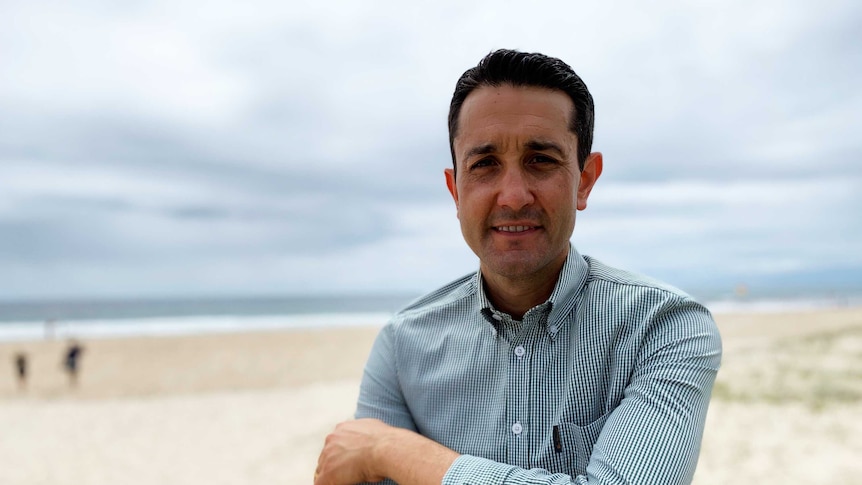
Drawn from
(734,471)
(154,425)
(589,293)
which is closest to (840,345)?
(734,471)

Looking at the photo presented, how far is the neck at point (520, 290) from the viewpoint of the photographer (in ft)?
6.63

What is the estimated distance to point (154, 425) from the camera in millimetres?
13336

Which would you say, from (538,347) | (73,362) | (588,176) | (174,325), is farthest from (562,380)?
(174,325)

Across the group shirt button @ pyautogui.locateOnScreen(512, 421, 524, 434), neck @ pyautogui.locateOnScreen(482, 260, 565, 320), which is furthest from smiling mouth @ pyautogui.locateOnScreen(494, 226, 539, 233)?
shirt button @ pyautogui.locateOnScreen(512, 421, 524, 434)

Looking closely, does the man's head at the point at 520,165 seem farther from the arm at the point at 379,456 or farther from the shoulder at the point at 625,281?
the arm at the point at 379,456

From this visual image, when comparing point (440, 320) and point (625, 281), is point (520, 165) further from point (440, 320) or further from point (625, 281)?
point (440, 320)

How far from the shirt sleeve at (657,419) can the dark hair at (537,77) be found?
56 cm

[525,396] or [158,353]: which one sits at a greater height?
[525,396]

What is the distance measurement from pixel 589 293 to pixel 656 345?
0.26 m

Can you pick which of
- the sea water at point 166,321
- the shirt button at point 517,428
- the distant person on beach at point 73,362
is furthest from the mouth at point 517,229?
the sea water at point 166,321

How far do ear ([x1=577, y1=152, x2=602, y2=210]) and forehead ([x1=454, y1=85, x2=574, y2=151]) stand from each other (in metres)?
0.17

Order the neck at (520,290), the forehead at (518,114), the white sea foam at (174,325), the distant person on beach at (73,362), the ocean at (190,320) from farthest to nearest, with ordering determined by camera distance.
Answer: the ocean at (190,320) < the white sea foam at (174,325) < the distant person on beach at (73,362) < the neck at (520,290) < the forehead at (518,114)

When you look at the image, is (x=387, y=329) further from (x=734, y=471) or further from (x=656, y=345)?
(x=734, y=471)

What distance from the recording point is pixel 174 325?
44469 millimetres
